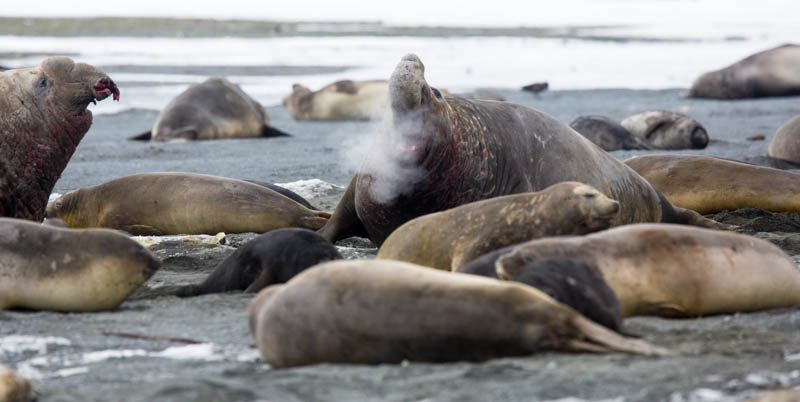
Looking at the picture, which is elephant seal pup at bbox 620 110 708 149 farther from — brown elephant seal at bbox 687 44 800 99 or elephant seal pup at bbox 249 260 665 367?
elephant seal pup at bbox 249 260 665 367

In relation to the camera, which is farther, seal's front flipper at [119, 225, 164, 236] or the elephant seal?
the elephant seal

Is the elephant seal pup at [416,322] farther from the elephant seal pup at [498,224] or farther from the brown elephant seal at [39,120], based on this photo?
the brown elephant seal at [39,120]

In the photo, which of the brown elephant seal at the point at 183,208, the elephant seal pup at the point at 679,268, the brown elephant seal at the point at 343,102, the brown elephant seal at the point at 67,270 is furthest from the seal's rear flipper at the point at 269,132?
the elephant seal pup at the point at 679,268

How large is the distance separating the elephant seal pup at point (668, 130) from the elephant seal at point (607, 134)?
1.10ft

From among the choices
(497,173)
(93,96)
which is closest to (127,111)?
(93,96)

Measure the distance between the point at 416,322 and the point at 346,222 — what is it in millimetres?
2953

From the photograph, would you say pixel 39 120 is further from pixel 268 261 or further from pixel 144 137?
pixel 144 137

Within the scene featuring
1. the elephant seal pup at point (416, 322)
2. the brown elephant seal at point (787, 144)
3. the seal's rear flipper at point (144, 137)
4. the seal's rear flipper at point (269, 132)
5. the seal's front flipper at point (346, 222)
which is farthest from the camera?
the seal's rear flipper at point (269, 132)

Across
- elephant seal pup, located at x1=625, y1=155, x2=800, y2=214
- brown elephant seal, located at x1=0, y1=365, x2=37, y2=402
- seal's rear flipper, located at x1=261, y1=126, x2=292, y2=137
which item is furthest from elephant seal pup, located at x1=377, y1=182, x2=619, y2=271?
seal's rear flipper, located at x1=261, y1=126, x2=292, y2=137

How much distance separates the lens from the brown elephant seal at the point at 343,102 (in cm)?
1555

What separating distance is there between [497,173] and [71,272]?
2.25 m

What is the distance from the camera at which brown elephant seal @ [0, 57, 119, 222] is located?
5.84 m

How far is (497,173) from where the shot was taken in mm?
5625

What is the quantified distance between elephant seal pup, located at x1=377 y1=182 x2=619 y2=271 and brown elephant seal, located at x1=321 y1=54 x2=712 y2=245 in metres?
0.59
